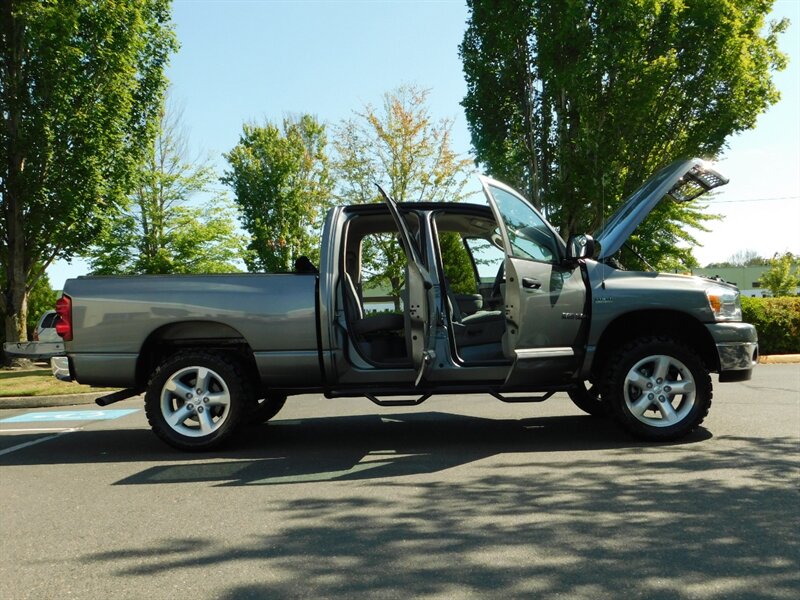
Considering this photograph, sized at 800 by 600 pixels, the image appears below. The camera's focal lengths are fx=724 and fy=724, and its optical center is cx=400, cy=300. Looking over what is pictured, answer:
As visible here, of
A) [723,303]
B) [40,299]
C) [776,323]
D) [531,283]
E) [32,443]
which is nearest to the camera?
[531,283]

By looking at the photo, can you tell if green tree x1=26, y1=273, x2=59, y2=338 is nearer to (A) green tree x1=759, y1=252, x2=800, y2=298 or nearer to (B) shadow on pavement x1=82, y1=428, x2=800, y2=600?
(B) shadow on pavement x1=82, y1=428, x2=800, y2=600

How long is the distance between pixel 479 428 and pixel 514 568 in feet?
13.5

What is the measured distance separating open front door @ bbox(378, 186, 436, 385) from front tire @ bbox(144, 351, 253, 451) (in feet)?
4.99

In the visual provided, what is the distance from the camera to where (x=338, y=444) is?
6668 mm

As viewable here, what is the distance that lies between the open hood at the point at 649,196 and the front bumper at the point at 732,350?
1083mm

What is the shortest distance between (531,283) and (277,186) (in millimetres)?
36015

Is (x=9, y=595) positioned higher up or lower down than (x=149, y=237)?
lower down

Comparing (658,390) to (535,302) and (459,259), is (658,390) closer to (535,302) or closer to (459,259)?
(535,302)

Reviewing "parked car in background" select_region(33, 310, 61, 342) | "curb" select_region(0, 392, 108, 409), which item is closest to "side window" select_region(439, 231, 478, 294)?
"curb" select_region(0, 392, 108, 409)

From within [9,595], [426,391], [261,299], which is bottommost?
[9,595]

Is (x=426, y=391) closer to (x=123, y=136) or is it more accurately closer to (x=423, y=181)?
(x=123, y=136)

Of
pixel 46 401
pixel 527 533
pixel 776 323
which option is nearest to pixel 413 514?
pixel 527 533

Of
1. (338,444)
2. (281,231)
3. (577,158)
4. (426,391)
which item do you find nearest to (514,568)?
(426,391)

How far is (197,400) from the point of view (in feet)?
20.6
